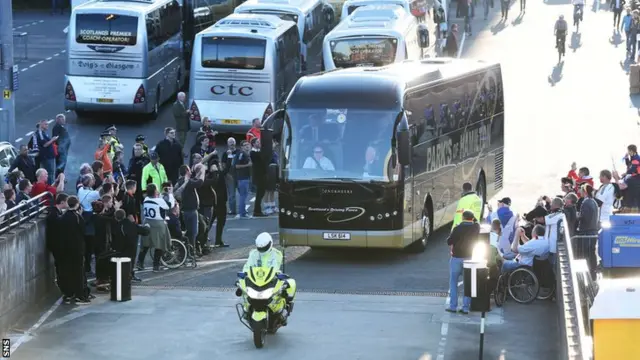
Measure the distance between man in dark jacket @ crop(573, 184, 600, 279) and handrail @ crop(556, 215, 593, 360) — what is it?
5.16 ft

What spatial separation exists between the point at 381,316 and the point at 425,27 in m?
24.6

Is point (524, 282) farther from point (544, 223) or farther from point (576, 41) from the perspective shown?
point (576, 41)

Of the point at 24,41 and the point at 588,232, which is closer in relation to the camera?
the point at 588,232

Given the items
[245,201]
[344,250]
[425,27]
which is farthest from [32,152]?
[425,27]

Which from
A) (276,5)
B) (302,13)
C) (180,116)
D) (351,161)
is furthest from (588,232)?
(276,5)

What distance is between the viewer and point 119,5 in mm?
39562

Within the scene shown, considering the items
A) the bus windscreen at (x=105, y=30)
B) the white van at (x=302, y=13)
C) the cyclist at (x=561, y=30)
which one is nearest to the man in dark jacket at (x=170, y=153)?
the bus windscreen at (x=105, y=30)

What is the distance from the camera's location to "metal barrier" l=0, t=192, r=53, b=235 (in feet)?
66.4

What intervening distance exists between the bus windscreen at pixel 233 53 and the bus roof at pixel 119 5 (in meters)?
2.72

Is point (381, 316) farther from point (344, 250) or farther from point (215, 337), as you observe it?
point (344, 250)

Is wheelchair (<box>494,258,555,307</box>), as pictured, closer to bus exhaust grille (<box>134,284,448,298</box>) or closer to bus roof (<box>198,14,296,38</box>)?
bus exhaust grille (<box>134,284,448,298</box>)

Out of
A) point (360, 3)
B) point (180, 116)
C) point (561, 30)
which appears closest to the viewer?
point (180, 116)

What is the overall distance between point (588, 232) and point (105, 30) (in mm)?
18307

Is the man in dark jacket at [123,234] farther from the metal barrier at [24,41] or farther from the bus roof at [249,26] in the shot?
the metal barrier at [24,41]
